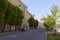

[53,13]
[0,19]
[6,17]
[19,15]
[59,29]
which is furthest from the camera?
[53,13]

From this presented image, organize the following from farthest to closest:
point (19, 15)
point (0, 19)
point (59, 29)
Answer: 1. point (19, 15)
2. point (59, 29)
3. point (0, 19)

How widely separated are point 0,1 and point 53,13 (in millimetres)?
48343

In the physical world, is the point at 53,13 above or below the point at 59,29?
above

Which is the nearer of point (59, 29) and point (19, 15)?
point (59, 29)

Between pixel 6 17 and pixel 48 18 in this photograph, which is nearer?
pixel 6 17

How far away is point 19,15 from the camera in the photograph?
5506 centimetres

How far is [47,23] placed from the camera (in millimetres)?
82438

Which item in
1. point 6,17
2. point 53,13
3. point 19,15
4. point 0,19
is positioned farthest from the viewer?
point 53,13

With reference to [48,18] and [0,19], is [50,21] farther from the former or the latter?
[0,19]

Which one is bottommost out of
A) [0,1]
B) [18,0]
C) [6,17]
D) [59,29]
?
[59,29]

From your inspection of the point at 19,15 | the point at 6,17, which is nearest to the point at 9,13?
the point at 6,17

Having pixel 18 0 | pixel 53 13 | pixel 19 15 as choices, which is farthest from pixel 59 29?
pixel 18 0

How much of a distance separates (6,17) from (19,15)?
14.3 m

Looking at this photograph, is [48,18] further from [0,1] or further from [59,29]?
[0,1]
